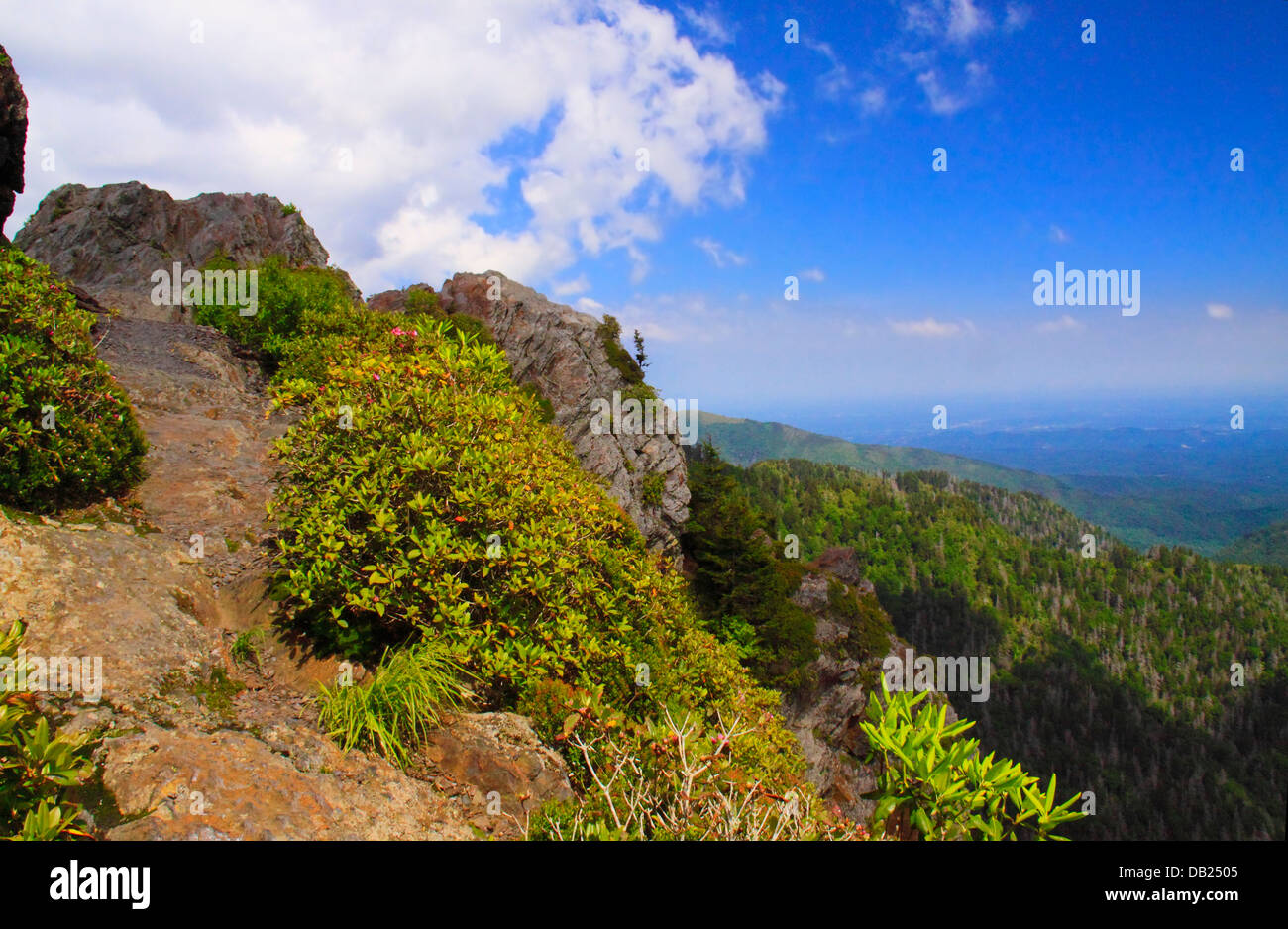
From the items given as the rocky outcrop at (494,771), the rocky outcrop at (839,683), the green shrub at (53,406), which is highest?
the green shrub at (53,406)

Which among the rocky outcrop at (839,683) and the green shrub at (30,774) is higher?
the green shrub at (30,774)

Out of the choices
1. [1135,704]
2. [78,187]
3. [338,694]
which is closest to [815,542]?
[1135,704]

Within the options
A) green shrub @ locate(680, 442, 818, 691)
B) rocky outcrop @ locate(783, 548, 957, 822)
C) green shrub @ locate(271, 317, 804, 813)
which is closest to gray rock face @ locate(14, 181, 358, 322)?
green shrub @ locate(680, 442, 818, 691)

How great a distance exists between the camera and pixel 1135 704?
131 m

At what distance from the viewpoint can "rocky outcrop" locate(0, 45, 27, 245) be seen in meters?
14.5

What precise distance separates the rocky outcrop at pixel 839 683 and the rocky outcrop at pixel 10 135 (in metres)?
34.5

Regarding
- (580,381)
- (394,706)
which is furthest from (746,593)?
(394,706)

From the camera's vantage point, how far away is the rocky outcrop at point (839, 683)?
3131 centimetres

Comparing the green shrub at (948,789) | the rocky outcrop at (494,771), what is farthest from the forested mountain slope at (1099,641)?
the green shrub at (948,789)

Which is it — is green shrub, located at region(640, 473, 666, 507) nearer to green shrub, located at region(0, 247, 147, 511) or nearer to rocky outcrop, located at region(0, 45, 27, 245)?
green shrub, located at region(0, 247, 147, 511)

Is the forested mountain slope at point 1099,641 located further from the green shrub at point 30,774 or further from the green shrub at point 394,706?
the green shrub at point 30,774

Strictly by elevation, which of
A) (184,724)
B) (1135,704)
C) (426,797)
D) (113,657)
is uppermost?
(113,657)
